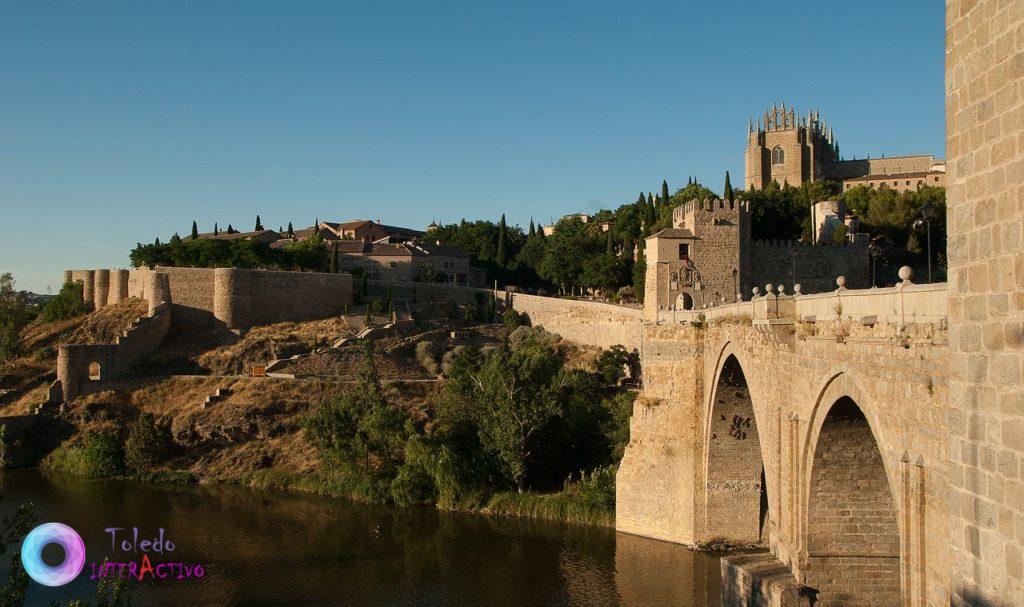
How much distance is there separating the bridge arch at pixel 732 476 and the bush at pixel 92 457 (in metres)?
25.0

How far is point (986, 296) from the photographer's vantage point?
4.53 meters

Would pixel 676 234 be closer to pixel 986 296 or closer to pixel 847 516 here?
pixel 847 516

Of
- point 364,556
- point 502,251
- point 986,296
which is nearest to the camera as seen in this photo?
point 986,296

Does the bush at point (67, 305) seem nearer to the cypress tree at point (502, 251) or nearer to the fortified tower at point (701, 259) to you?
the cypress tree at point (502, 251)

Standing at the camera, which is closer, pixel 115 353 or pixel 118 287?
pixel 115 353

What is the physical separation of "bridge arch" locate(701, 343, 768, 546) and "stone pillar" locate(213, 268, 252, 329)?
99.5 ft

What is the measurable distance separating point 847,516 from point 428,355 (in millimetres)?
29825

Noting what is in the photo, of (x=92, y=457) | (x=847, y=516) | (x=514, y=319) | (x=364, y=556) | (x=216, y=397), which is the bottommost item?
(x=364, y=556)

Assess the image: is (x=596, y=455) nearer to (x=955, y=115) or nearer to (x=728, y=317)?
(x=728, y=317)

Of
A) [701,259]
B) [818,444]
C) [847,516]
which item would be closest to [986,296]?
[818,444]

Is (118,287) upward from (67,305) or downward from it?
upward

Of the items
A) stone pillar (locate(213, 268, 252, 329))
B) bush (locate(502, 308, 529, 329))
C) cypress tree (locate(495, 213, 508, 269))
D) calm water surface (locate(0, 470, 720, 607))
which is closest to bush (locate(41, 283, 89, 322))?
stone pillar (locate(213, 268, 252, 329))

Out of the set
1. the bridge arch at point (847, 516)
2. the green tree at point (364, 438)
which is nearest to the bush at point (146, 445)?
the green tree at point (364, 438)

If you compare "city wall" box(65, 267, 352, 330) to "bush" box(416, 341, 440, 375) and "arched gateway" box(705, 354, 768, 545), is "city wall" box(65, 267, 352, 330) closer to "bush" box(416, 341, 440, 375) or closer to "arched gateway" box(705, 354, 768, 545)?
"bush" box(416, 341, 440, 375)
